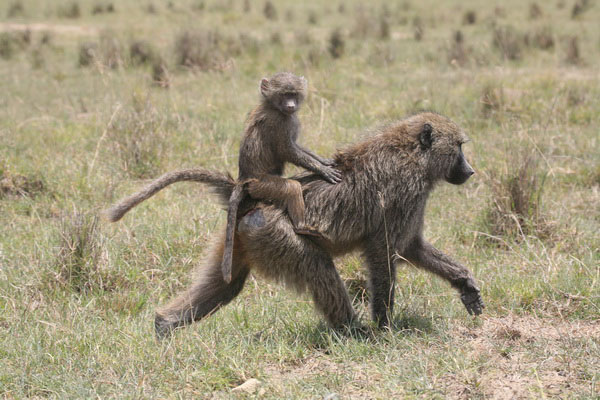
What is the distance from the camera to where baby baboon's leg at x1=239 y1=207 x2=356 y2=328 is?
3719mm

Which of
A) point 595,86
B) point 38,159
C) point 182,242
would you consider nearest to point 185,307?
point 182,242

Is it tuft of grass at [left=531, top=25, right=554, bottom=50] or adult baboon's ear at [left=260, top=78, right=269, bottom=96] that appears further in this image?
tuft of grass at [left=531, top=25, right=554, bottom=50]

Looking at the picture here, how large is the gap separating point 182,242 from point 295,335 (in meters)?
1.62

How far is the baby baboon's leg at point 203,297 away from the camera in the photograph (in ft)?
13.1

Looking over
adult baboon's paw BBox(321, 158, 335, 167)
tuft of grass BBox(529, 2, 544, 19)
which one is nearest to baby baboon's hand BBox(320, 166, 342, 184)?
adult baboon's paw BBox(321, 158, 335, 167)

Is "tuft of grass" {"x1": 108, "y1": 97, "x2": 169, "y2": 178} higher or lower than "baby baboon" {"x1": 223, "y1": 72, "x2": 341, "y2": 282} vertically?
lower

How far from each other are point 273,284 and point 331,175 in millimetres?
1260

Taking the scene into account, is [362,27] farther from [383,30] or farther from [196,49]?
Result: [196,49]

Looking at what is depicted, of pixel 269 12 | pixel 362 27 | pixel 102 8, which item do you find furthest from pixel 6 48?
pixel 269 12

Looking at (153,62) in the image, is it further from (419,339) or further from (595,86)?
(419,339)

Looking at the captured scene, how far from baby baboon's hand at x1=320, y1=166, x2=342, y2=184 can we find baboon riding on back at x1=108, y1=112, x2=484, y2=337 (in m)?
0.03

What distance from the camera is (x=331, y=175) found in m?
3.95

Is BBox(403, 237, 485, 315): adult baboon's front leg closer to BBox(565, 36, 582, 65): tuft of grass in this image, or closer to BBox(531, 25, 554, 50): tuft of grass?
BBox(565, 36, 582, 65): tuft of grass

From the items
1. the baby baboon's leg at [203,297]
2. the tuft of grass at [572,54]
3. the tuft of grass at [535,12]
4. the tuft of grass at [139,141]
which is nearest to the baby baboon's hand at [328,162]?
the baby baboon's leg at [203,297]
